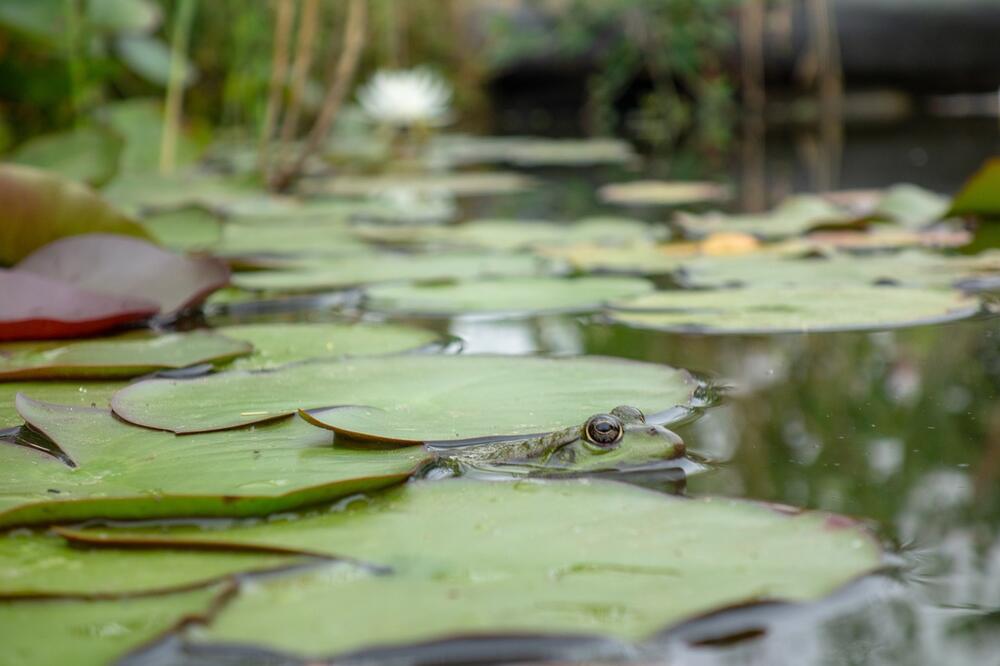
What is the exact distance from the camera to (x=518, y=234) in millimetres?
2191

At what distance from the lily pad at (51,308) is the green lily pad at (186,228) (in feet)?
2.34

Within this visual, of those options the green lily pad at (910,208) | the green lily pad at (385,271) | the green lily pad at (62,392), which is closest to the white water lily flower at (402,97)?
the green lily pad at (910,208)

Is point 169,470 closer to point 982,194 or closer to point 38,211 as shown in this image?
point 38,211

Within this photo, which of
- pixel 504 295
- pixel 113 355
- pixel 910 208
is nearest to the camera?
pixel 113 355

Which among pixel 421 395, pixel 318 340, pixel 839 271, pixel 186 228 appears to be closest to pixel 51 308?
pixel 318 340

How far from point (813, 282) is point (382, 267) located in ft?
2.16

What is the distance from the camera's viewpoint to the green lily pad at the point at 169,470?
27.9 inches

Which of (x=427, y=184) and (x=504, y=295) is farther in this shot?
(x=427, y=184)

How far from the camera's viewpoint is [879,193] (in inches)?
106

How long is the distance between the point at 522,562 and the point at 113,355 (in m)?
0.68

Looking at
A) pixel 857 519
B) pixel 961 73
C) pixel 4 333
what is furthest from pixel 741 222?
pixel 961 73

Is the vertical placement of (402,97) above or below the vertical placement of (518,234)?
above

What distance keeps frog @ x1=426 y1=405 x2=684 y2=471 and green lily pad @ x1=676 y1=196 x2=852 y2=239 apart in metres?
1.33

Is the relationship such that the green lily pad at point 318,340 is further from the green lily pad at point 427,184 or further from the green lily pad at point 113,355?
the green lily pad at point 427,184
